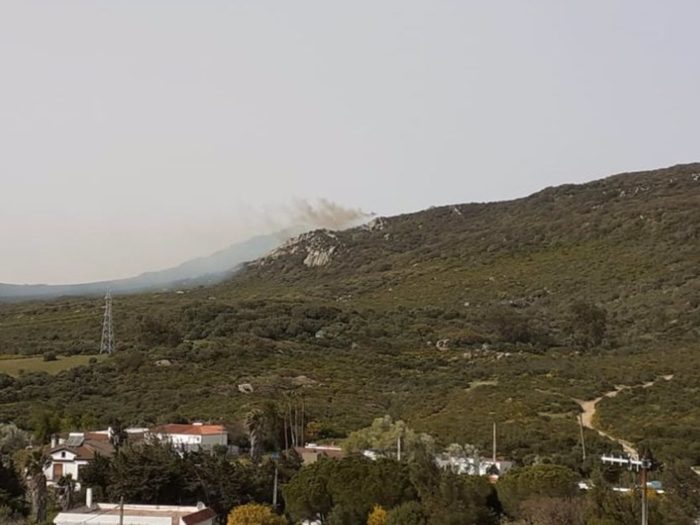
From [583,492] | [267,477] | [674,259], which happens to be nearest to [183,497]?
[267,477]

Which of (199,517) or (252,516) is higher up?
(199,517)

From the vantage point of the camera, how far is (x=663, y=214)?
12369cm

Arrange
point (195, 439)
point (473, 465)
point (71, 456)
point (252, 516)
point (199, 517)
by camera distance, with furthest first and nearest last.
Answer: point (195, 439) → point (71, 456) → point (473, 465) → point (252, 516) → point (199, 517)

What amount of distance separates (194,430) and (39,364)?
32.7 metres

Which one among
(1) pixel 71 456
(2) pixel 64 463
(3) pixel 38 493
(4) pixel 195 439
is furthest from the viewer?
(4) pixel 195 439

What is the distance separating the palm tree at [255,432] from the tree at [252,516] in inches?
411

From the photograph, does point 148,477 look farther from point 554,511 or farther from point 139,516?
point 554,511

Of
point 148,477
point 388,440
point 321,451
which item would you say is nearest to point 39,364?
point 321,451

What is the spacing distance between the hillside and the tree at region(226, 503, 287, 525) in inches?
658

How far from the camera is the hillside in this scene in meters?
59.8

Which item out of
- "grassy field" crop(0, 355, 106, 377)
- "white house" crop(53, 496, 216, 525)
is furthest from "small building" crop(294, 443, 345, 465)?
"grassy field" crop(0, 355, 106, 377)

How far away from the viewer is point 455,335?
3602 inches

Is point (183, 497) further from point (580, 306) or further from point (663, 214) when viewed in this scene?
point (663, 214)

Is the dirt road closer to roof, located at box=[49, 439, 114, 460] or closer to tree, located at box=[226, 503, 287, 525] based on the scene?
tree, located at box=[226, 503, 287, 525]
